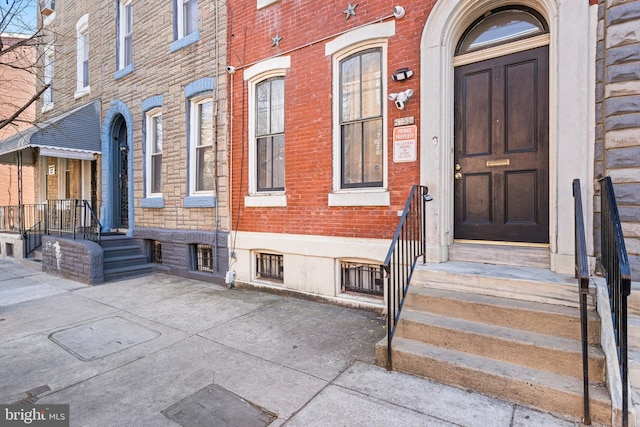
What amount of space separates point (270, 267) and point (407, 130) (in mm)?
3489

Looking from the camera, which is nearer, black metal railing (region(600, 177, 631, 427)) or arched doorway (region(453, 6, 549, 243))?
black metal railing (region(600, 177, 631, 427))

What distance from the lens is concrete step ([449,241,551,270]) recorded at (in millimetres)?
3893

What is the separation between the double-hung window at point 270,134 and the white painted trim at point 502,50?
309 cm

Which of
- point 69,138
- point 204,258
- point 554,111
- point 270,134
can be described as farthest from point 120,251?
point 554,111

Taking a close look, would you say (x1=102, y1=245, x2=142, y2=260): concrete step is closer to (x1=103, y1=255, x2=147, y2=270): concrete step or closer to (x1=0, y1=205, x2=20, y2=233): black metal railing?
(x1=103, y1=255, x2=147, y2=270): concrete step

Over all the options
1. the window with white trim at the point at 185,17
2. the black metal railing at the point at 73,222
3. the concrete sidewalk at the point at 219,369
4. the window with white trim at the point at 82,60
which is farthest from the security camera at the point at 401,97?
the window with white trim at the point at 82,60

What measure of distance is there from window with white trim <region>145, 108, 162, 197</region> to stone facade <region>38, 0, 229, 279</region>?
137mm

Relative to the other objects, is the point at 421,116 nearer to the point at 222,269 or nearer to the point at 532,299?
the point at 532,299

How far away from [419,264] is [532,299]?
1.23m

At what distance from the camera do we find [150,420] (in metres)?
2.72

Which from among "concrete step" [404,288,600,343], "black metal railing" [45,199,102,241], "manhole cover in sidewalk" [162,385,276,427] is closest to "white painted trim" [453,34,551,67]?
"concrete step" [404,288,600,343]

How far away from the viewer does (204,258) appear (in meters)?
7.66

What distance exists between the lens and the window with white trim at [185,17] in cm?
784

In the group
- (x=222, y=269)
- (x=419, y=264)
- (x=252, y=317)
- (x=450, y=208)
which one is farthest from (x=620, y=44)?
(x=222, y=269)
